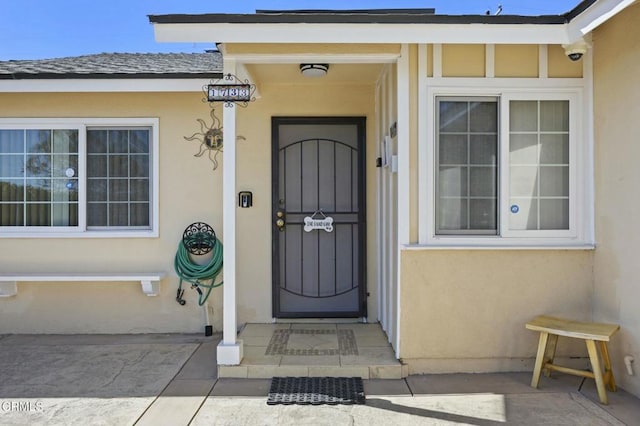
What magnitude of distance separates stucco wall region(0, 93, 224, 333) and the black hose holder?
8 centimetres

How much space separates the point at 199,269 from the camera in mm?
5301

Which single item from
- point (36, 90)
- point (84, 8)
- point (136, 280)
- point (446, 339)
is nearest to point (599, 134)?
point (446, 339)

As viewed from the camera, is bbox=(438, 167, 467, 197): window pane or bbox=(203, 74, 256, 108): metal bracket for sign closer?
bbox=(203, 74, 256, 108): metal bracket for sign

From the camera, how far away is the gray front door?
5.57 meters

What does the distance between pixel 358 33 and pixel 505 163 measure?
5.41ft

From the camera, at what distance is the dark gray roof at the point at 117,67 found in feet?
16.2

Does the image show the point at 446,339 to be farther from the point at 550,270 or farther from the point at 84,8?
the point at 84,8

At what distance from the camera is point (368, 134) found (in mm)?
5566

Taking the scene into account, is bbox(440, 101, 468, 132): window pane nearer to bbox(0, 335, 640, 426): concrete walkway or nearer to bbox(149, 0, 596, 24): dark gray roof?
bbox(149, 0, 596, 24): dark gray roof

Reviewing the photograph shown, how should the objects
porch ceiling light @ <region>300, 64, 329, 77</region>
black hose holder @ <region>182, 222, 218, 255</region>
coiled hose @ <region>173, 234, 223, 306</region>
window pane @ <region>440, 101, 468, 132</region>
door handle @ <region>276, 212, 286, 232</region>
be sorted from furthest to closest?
door handle @ <region>276, 212, 286, 232</region>
black hose holder @ <region>182, 222, 218, 255</region>
coiled hose @ <region>173, 234, 223, 306</region>
porch ceiling light @ <region>300, 64, 329, 77</region>
window pane @ <region>440, 101, 468, 132</region>

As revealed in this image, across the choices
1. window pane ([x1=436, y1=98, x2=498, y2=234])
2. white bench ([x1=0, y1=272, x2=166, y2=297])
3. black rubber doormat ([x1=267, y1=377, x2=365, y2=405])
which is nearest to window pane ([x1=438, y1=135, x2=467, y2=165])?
window pane ([x1=436, y1=98, x2=498, y2=234])

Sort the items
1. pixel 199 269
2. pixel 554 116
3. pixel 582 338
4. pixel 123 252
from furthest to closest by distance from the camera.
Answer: pixel 123 252
pixel 199 269
pixel 554 116
pixel 582 338

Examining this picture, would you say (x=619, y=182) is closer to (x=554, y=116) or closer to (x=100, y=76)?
(x=554, y=116)

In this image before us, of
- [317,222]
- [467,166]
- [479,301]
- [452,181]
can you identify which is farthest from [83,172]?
[479,301]
